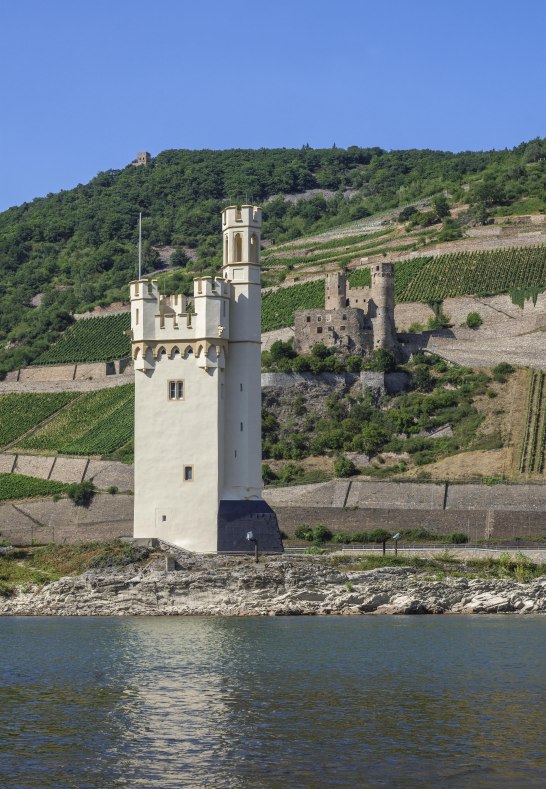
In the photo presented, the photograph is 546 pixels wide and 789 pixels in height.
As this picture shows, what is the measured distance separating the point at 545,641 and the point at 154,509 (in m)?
11.7

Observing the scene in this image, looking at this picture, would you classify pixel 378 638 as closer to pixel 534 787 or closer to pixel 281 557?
pixel 281 557

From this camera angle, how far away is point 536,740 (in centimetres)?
2316

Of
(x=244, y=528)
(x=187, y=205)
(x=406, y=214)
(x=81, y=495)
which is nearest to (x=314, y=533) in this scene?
(x=81, y=495)

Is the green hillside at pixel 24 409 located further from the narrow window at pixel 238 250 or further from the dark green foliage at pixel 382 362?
the narrow window at pixel 238 250

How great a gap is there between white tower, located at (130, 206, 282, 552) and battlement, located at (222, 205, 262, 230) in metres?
0.04

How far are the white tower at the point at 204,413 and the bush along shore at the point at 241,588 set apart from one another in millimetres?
1352

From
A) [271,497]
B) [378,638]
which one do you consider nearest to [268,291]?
[271,497]

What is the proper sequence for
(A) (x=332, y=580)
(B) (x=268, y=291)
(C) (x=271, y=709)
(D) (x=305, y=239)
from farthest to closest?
(D) (x=305, y=239)
(B) (x=268, y=291)
(A) (x=332, y=580)
(C) (x=271, y=709)

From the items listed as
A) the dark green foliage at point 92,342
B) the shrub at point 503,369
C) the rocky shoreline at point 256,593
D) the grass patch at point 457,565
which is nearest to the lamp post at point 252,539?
the rocky shoreline at point 256,593

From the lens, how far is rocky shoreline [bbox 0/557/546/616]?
38.5 m

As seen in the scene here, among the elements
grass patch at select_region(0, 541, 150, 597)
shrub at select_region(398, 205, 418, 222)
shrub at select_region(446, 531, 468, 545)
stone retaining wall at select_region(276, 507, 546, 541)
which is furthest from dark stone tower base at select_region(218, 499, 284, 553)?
shrub at select_region(398, 205, 418, 222)

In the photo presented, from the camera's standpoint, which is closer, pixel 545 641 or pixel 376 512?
pixel 545 641

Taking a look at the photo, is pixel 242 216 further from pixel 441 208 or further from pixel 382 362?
pixel 441 208

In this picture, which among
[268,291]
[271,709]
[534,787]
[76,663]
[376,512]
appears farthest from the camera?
[268,291]
